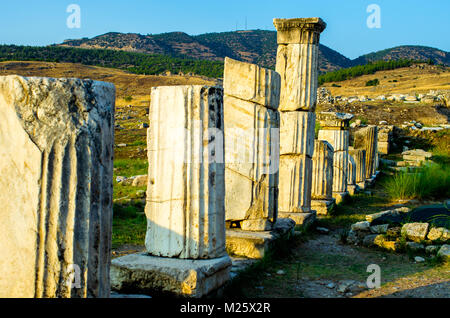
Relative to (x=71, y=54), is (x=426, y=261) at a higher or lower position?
lower

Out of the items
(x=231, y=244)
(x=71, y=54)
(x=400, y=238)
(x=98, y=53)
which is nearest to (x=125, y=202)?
(x=231, y=244)

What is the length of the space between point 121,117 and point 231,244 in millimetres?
26269

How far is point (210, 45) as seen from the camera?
4213 inches

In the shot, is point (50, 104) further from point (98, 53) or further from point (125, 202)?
point (98, 53)

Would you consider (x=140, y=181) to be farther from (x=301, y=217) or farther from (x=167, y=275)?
(x=167, y=275)

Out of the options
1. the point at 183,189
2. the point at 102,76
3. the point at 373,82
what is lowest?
the point at 183,189

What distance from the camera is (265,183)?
648 cm

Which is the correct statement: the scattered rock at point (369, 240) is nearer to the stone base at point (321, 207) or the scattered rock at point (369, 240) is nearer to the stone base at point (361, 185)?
the stone base at point (321, 207)

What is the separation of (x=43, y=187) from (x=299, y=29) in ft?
23.3

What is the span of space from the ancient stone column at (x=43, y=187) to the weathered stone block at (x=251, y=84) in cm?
→ 386

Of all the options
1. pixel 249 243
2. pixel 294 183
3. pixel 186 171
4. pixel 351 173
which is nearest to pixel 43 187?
pixel 186 171

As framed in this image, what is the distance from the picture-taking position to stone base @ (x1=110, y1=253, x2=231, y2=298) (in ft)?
13.5

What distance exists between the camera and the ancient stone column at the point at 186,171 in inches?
171

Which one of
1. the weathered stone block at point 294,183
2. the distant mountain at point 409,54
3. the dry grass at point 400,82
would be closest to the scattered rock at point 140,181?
the weathered stone block at point 294,183
